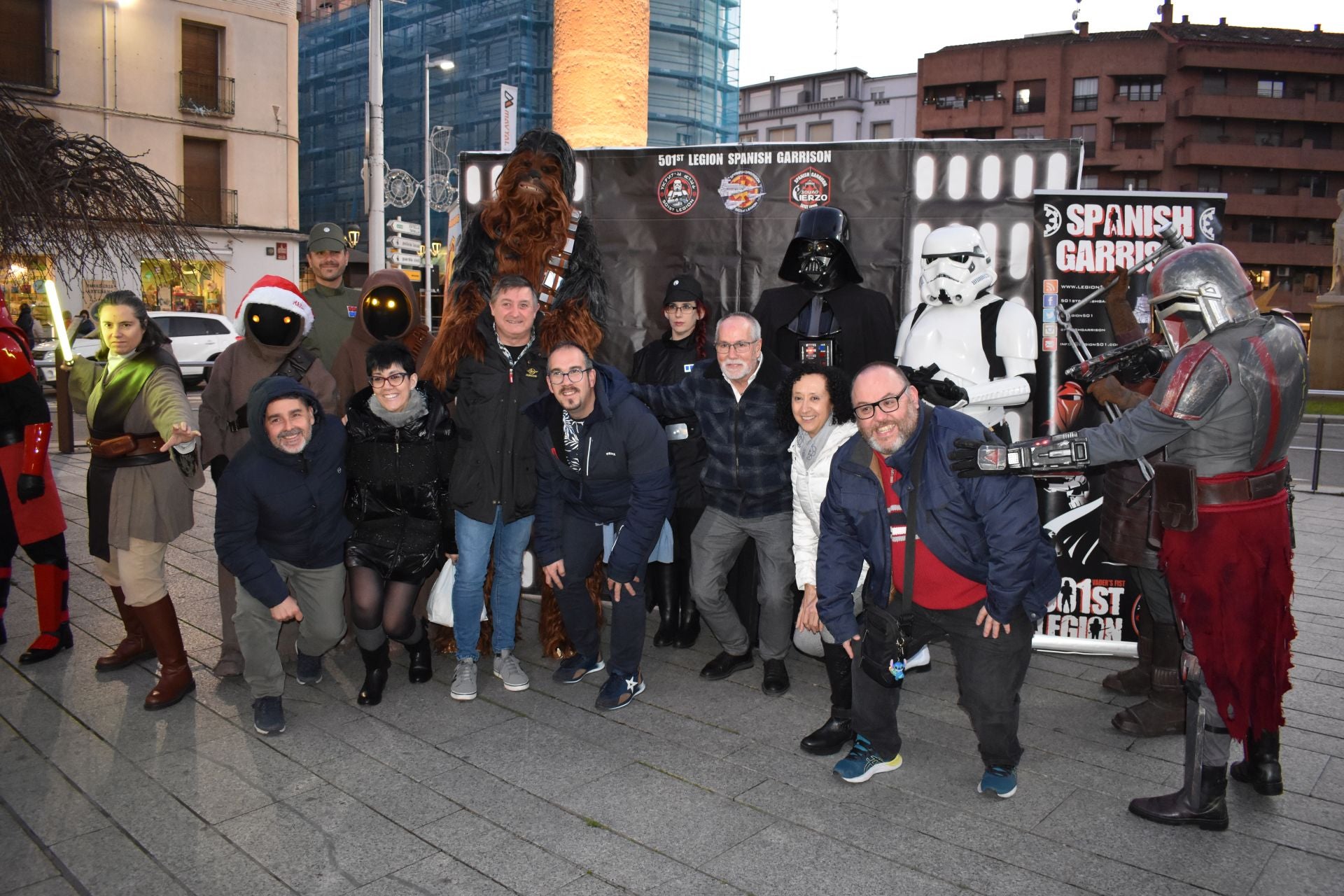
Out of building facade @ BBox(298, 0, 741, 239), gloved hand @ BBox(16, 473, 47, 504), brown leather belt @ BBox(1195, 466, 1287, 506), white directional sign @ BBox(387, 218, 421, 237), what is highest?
building facade @ BBox(298, 0, 741, 239)

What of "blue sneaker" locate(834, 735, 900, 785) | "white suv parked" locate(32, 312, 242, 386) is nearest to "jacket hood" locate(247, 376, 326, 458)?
"blue sneaker" locate(834, 735, 900, 785)

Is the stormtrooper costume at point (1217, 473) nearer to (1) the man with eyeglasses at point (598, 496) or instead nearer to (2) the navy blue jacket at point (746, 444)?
(2) the navy blue jacket at point (746, 444)

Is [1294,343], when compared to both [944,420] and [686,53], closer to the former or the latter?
[944,420]

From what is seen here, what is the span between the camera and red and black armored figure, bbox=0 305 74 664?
4.58 m

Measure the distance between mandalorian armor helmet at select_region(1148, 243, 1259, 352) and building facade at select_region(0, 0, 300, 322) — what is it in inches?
936

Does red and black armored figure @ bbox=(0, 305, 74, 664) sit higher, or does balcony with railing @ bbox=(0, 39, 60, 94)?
balcony with railing @ bbox=(0, 39, 60, 94)

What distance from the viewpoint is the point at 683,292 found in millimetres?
4863

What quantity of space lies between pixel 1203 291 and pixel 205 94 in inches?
1141

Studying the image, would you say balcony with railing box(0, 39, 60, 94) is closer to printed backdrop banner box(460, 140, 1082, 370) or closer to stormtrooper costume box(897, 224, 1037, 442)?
printed backdrop banner box(460, 140, 1082, 370)

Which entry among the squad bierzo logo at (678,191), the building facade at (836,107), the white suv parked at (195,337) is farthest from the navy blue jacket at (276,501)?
the building facade at (836,107)

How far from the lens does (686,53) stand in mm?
40906

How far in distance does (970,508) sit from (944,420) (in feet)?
1.03

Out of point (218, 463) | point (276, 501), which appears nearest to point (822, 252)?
point (276, 501)

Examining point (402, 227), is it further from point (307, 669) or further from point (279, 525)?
point (279, 525)
